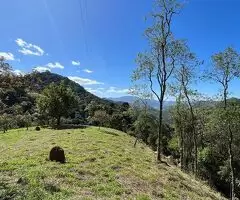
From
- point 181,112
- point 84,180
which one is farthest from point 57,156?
point 181,112

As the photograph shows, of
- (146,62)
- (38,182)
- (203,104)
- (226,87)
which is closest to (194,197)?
(38,182)

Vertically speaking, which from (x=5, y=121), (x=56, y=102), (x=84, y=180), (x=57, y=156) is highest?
(x=56, y=102)

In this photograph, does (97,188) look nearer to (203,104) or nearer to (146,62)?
(146,62)

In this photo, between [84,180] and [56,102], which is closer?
[84,180]

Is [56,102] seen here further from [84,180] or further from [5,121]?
[84,180]

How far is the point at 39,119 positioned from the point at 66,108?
614 inches

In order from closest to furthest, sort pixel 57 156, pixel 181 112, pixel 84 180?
pixel 84 180 → pixel 57 156 → pixel 181 112

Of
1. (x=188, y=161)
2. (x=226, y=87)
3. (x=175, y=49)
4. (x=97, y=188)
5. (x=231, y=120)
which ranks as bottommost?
(x=188, y=161)

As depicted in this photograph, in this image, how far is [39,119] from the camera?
3625 inches

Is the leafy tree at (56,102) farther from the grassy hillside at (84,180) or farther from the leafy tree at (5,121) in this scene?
the grassy hillside at (84,180)

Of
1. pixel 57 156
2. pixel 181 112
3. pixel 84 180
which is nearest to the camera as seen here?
pixel 84 180

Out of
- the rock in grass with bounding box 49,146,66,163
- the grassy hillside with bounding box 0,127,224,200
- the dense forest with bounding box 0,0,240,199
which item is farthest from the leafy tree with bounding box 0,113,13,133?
the rock in grass with bounding box 49,146,66,163

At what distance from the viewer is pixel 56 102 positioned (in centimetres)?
7888

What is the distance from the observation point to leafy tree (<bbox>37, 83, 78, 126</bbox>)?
78.8 metres
